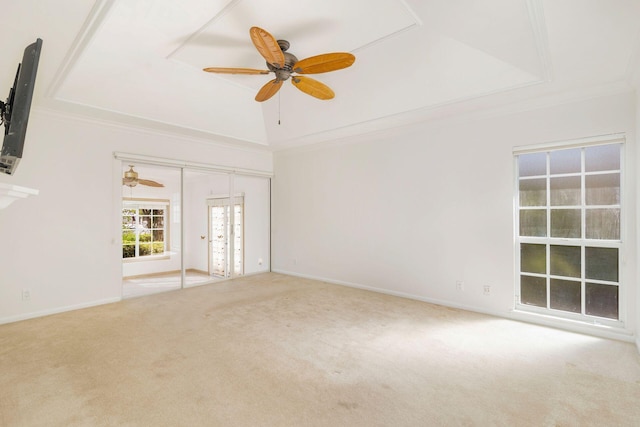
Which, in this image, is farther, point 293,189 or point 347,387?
point 293,189

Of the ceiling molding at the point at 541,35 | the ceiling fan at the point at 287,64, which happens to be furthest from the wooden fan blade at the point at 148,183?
the ceiling molding at the point at 541,35

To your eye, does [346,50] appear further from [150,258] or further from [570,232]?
[150,258]

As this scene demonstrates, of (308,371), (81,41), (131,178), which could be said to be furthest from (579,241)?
(131,178)

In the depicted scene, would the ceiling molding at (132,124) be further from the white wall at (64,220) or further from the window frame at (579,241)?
the window frame at (579,241)

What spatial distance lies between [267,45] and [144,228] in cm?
444

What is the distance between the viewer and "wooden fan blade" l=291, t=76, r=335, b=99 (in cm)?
293

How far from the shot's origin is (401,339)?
10.2 feet

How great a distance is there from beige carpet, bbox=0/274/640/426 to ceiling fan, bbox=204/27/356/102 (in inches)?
99.8

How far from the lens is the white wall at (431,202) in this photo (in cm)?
352

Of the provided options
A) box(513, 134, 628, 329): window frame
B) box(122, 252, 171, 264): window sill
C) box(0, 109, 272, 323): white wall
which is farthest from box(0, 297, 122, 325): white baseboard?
box(513, 134, 628, 329): window frame

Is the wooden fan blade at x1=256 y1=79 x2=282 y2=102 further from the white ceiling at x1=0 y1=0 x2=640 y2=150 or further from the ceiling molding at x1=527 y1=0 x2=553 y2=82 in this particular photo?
the ceiling molding at x1=527 y1=0 x2=553 y2=82

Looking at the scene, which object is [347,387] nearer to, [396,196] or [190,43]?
[396,196]

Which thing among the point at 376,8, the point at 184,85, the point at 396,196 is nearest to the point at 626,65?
the point at 376,8

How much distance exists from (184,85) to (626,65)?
4.70 m
